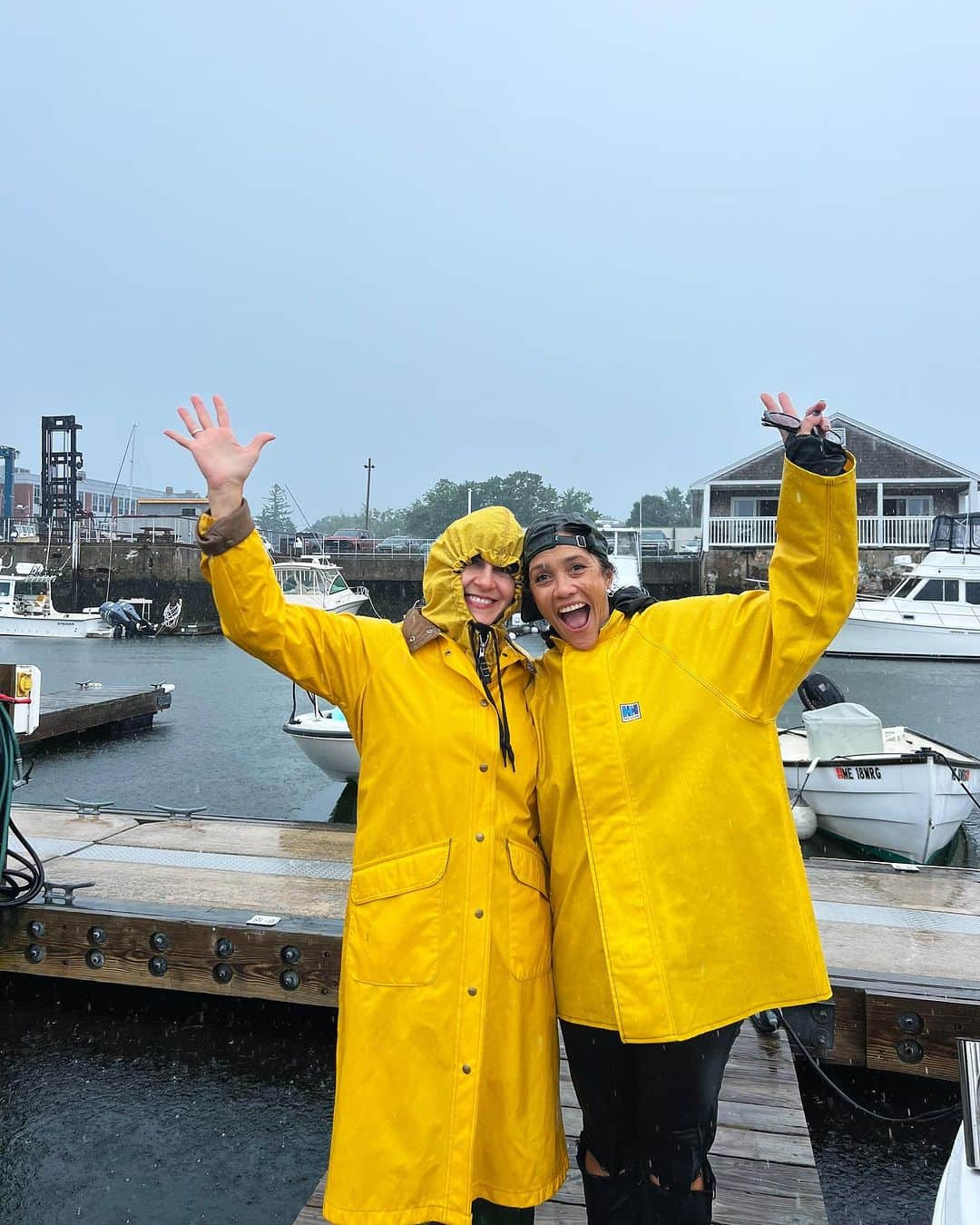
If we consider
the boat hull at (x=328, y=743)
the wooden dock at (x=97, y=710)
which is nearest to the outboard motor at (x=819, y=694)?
the boat hull at (x=328, y=743)

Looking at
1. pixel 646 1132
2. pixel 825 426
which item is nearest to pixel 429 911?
pixel 646 1132

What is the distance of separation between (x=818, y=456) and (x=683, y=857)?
90 centimetres

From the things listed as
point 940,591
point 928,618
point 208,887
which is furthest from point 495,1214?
point 940,591

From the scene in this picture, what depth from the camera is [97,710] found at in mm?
14922

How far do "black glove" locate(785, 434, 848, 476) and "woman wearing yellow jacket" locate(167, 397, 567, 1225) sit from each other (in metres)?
0.83

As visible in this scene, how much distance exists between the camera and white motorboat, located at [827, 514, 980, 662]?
2695 centimetres

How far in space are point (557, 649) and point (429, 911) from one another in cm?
67

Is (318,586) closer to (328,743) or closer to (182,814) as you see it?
(328,743)

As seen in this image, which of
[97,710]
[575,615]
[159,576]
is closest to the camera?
[575,615]

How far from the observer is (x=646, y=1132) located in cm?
197

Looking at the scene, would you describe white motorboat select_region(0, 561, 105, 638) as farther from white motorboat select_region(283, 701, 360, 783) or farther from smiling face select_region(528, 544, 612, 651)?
smiling face select_region(528, 544, 612, 651)

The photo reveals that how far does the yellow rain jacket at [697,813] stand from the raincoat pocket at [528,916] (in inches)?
1.4

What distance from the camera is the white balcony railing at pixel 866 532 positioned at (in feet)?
111

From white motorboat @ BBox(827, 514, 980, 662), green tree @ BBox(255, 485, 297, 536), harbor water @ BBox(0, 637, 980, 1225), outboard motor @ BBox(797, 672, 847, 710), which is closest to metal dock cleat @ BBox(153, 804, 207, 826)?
harbor water @ BBox(0, 637, 980, 1225)
